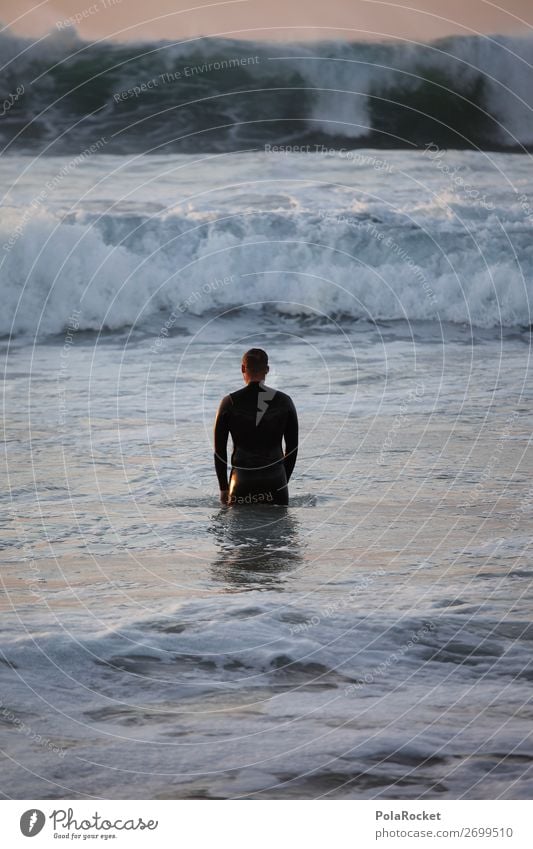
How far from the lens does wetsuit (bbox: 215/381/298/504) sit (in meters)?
7.52

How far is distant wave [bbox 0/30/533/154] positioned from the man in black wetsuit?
40.7ft

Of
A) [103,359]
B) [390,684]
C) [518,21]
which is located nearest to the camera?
[390,684]

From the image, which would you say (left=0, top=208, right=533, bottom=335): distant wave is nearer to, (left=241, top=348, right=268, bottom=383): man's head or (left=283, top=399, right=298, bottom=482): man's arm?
(left=283, top=399, right=298, bottom=482): man's arm

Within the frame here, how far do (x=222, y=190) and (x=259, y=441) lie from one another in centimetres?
1476

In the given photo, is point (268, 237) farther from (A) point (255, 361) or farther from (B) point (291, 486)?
(A) point (255, 361)

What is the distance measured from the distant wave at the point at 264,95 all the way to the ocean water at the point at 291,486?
21.8 inches
